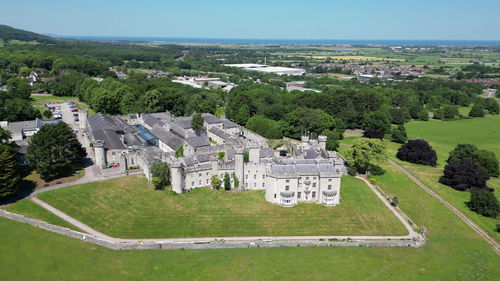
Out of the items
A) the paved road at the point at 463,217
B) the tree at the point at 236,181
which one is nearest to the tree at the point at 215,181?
the tree at the point at 236,181

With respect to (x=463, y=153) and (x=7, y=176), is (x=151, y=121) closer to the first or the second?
(x=7, y=176)

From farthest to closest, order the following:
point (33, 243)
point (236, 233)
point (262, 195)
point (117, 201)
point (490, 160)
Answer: point (490, 160) → point (262, 195) → point (117, 201) → point (236, 233) → point (33, 243)

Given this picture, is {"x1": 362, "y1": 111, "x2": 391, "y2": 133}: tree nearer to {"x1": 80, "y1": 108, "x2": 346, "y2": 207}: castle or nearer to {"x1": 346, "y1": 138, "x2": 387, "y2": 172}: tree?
{"x1": 346, "y1": 138, "x2": 387, "y2": 172}: tree

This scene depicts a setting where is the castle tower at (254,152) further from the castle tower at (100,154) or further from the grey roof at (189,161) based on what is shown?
the castle tower at (100,154)

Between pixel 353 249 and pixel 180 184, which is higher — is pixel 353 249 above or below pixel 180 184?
below

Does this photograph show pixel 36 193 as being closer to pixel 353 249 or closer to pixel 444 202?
pixel 353 249

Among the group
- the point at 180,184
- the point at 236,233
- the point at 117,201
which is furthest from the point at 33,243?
the point at 236,233
